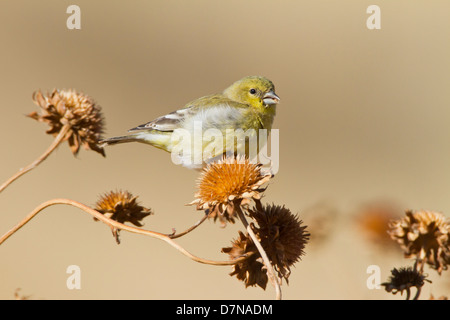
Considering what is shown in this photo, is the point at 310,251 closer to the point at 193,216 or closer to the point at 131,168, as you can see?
the point at 193,216

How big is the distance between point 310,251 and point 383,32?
7534mm

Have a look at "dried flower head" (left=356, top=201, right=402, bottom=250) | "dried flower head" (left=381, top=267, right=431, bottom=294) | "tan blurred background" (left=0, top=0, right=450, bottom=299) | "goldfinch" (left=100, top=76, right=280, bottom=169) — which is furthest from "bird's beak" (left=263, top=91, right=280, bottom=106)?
"tan blurred background" (left=0, top=0, right=450, bottom=299)

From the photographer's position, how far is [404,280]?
1711 millimetres

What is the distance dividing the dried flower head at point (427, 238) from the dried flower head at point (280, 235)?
32cm

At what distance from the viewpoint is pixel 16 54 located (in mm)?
7910

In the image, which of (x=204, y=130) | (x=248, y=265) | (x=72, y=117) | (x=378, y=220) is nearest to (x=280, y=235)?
(x=248, y=265)

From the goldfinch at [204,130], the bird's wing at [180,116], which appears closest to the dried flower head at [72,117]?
the goldfinch at [204,130]

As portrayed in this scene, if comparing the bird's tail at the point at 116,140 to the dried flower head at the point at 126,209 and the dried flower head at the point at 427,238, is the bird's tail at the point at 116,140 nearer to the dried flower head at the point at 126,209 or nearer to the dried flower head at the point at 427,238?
the dried flower head at the point at 126,209

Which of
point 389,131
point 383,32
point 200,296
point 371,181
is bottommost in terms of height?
point 200,296

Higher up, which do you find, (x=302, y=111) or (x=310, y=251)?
(x=302, y=111)

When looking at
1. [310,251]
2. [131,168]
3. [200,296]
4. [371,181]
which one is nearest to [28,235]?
[131,168]

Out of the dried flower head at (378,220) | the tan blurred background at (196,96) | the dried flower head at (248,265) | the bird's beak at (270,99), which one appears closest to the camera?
the dried flower head at (248,265)

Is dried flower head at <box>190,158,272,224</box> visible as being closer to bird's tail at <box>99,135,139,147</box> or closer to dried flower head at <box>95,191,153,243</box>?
dried flower head at <box>95,191,153,243</box>

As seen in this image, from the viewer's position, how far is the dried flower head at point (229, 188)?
168 cm
